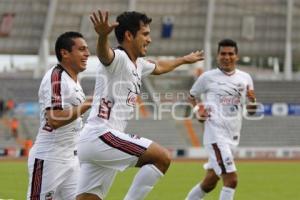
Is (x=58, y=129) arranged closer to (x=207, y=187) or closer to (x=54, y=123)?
(x=54, y=123)

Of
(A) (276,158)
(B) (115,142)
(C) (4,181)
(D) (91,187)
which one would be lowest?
(A) (276,158)

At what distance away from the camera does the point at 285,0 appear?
140 feet

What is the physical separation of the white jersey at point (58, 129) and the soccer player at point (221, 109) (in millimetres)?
3257

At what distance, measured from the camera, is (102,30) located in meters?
5.87

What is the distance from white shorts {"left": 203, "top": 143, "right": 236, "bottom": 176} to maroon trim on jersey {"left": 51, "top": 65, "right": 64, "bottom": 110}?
136 inches

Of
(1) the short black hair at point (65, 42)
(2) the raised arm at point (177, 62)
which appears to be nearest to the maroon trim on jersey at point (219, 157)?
(2) the raised arm at point (177, 62)

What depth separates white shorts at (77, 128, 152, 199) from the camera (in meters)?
6.49

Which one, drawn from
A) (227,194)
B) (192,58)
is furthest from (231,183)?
(192,58)

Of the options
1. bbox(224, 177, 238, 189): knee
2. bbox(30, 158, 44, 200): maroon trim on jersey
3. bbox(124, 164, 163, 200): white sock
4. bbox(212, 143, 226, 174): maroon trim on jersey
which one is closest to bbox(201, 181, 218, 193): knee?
bbox(212, 143, 226, 174): maroon trim on jersey

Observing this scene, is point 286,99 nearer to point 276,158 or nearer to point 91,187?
point 276,158

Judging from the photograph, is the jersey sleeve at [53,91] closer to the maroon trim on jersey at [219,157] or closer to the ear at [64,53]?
the ear at [64,53]

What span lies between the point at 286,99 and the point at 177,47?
288 inches

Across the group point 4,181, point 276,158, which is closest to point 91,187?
point 4,181

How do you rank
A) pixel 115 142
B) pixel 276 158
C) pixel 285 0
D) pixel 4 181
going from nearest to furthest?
1. pixel 115 142
2. pixel 4 181
3. pixel 276 158
4. pixel 285 0
